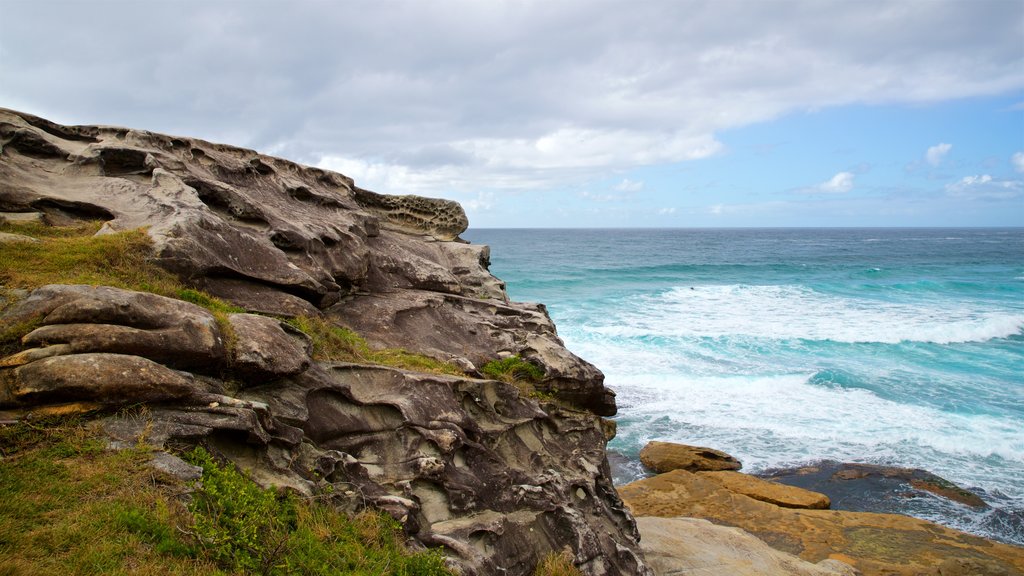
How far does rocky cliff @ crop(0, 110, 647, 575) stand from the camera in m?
6.56

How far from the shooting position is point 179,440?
634 centimetres

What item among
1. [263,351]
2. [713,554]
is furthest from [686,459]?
[263,351]

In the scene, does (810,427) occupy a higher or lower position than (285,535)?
lower

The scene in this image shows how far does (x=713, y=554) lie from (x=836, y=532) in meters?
4.87

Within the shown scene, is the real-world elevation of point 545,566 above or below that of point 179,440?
below

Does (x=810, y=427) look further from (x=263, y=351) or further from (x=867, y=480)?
Answer: (x=263, y=351)

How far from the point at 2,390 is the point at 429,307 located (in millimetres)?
7362

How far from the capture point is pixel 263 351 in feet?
→ 25.7

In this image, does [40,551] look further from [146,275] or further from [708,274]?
[708,274]

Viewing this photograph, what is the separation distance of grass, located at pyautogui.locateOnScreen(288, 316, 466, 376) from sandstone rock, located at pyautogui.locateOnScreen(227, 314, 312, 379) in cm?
77

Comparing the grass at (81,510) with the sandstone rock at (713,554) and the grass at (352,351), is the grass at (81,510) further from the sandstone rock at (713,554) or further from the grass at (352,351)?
the sandstone rock at (713,554)

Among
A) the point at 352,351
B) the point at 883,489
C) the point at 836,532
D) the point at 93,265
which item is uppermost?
the point at 93,265

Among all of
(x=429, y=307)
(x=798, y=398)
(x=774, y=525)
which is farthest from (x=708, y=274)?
(x=429, y=307)

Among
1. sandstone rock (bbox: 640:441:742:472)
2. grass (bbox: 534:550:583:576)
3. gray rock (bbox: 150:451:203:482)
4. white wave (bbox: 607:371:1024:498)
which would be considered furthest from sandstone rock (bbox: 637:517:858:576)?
gray rock (bbox: 150:451:203:482)
